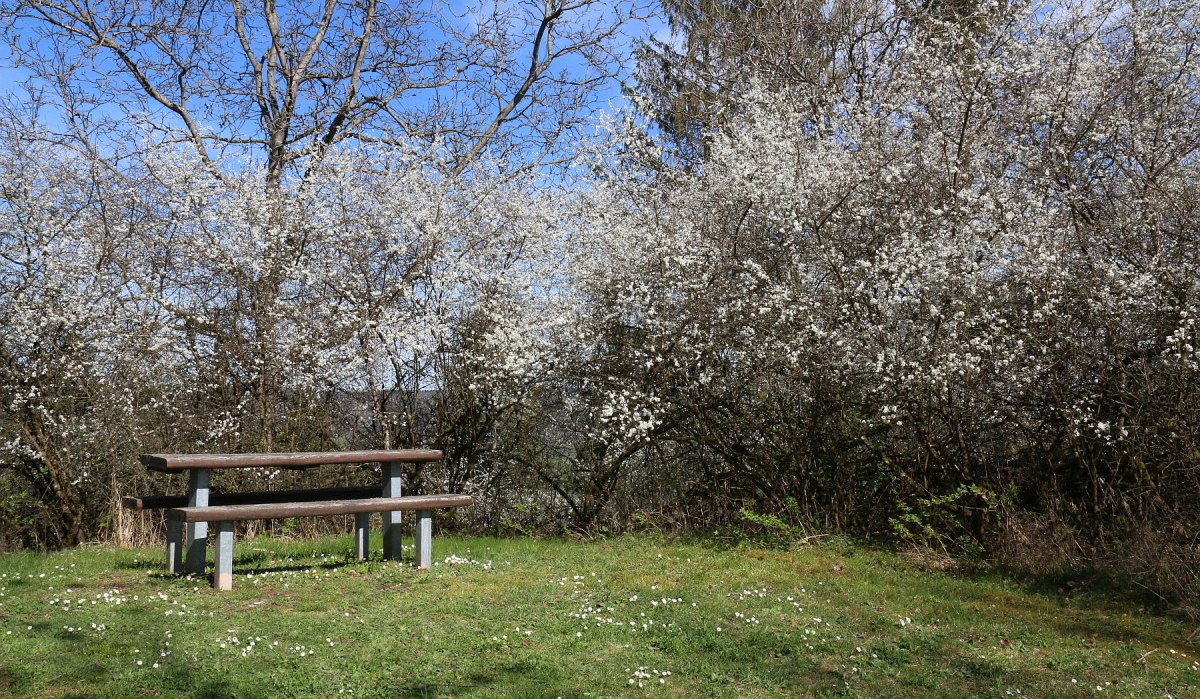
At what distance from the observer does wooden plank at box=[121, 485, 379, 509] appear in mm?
6414

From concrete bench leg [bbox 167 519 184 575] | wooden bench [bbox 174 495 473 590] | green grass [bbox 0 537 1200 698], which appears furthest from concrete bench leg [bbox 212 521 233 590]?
concrete bench leg [bbox 167 519 184 575]

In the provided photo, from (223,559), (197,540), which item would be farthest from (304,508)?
(197,540)

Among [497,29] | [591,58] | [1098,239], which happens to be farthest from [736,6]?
[1098,239]

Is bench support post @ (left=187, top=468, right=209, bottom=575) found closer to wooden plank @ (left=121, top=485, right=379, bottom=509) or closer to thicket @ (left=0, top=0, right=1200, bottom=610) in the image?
wooden plank @ (left=121, top=485, right=379, bottom=509)

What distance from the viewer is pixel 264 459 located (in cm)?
613

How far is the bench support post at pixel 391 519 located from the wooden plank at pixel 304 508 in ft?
0.53

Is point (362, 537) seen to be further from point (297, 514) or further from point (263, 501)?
point (297, 514)

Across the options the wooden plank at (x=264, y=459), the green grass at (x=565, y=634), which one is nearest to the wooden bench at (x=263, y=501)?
the wooden plank at (x=264, y=459)

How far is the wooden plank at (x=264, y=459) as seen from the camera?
584 centimetres

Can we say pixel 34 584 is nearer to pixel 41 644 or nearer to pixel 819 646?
pixel 41 644

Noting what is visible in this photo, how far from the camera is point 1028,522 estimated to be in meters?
7.23

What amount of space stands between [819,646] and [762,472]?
13.8ft

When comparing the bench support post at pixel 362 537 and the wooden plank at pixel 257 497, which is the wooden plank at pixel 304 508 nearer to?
the wooden plank at pixel 257 497

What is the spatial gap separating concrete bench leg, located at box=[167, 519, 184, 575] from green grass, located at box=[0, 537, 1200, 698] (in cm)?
25
